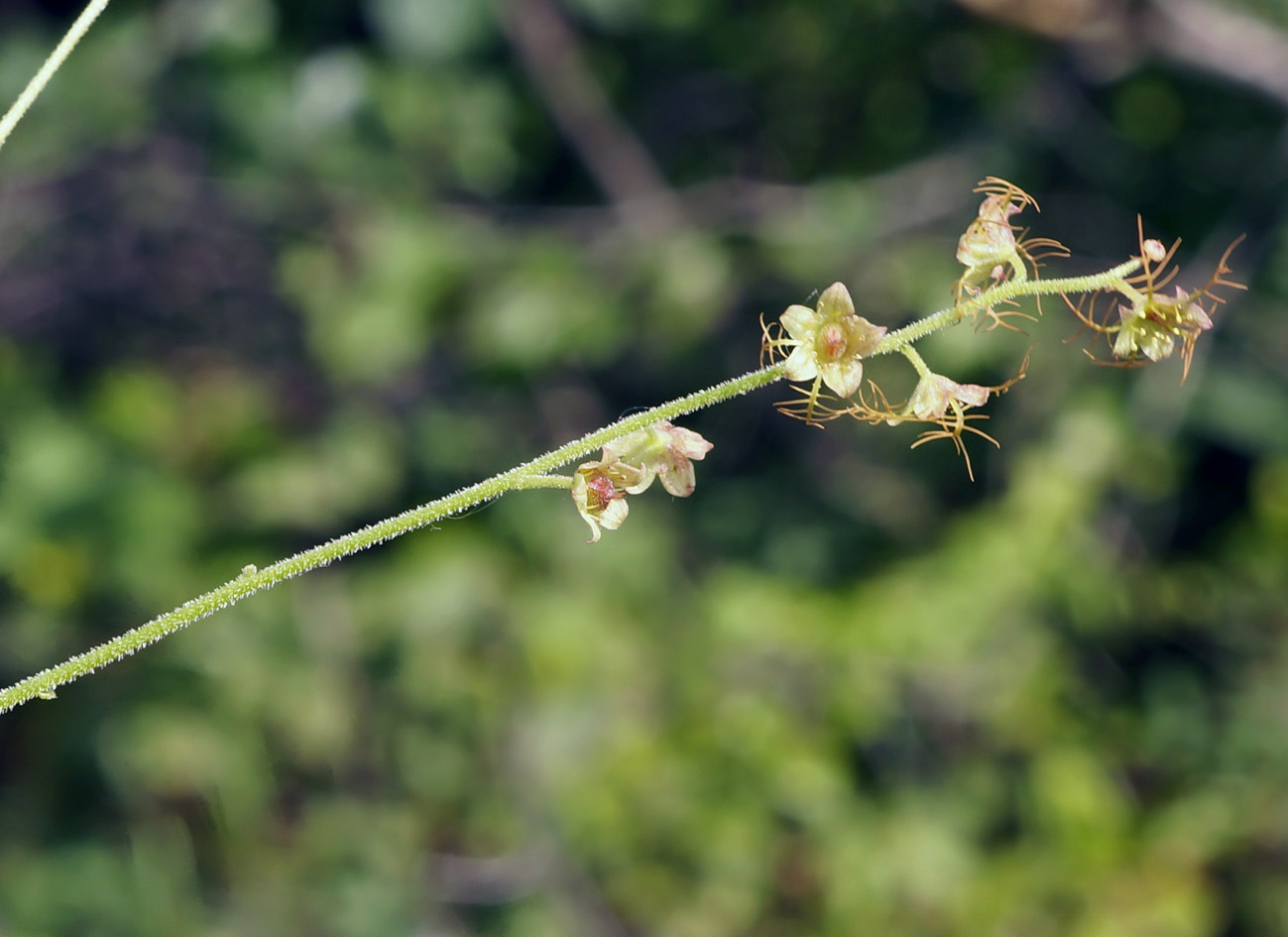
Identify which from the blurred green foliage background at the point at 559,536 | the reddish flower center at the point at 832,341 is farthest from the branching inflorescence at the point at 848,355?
the blurred green foliage background at the point at 559,536

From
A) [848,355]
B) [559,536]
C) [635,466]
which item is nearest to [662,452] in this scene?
Answer: [635,466]

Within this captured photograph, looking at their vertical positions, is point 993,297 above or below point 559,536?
below

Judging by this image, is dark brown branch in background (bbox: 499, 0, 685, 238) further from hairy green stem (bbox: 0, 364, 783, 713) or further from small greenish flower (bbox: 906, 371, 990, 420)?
hairy green stem (bbox: 0, 364, 783, 713)

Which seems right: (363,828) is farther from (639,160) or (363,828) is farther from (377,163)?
(639,160)

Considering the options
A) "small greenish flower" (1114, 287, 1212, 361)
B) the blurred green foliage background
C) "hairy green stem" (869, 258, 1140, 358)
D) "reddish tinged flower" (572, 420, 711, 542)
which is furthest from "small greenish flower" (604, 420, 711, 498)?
the blurred green foliage background

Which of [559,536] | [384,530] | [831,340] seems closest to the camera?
[384,530]

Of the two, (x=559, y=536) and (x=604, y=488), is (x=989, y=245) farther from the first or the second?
(x=559, y=536)
